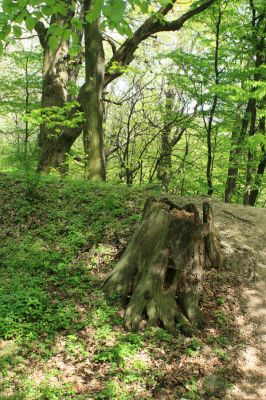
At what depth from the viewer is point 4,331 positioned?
4031mm

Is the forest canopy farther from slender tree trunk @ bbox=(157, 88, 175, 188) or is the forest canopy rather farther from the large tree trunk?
slender tree trunk @ bbox=(157, 88, 175, 188)

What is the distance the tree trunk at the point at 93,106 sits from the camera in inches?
391

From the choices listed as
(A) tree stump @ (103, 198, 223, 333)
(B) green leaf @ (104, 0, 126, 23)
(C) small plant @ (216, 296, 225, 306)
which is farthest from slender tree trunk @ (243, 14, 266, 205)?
(B) green leaf @ (104, 0, 126, 23)

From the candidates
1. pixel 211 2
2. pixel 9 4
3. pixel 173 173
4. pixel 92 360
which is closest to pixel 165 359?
pixel 92 360

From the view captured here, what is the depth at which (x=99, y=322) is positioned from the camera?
14.6 feet

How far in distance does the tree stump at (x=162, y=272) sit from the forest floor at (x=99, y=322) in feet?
0.67

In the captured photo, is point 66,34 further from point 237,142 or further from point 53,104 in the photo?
point 237,142

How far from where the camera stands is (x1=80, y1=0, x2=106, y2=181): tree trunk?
9.92m

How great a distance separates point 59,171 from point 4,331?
714 cm

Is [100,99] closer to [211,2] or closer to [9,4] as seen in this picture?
[211,2]

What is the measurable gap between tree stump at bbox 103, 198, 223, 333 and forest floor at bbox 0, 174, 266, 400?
0.20 m

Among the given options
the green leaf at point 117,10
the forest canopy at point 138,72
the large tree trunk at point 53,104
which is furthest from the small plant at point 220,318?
the large tree trunk at point 53,104

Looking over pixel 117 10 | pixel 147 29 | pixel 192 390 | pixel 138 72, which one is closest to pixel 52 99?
pixel 138 72

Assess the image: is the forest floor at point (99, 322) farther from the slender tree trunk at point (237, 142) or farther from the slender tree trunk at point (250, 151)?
the slender tree trunk at point (250, 151)
